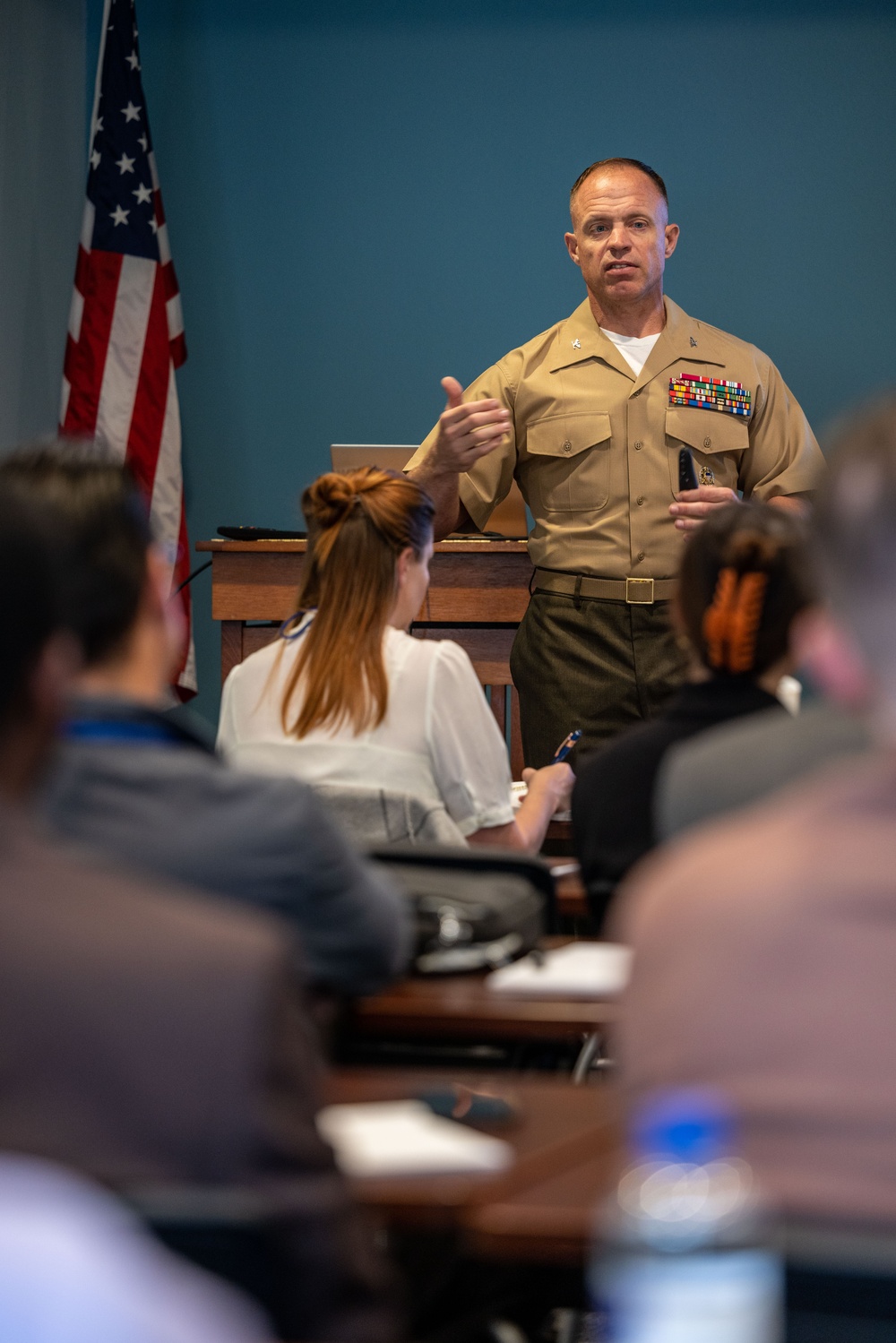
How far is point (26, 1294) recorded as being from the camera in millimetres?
462

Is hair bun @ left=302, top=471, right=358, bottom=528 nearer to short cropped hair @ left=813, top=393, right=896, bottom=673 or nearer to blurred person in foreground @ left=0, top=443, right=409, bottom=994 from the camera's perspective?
blurred person in foreground @ left=0, top=443, right=409, bottom=994

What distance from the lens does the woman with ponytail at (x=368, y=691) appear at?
2.26m

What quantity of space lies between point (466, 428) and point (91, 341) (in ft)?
6.42

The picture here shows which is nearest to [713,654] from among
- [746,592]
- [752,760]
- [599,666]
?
[746,592]

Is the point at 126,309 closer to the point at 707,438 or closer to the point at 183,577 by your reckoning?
the point at 183,577

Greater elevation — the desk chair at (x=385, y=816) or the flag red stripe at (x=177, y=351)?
the flag red stripe at (x=177, y=351)

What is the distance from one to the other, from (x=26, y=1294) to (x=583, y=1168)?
0.69 metres

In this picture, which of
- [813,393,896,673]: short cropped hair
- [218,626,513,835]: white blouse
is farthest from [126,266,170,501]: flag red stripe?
[813,393,896,673]: short cropped hair

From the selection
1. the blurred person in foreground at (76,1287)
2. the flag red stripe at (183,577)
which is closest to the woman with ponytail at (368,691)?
the blurred person in foreground at (76,1287)

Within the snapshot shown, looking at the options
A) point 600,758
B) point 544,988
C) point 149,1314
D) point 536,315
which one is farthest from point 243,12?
point 149,1314

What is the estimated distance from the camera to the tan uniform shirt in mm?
3600

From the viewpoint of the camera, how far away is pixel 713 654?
1.83 meters

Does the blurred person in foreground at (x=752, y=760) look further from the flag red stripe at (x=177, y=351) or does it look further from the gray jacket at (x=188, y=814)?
the flag red stripe at (x=177, y=351)

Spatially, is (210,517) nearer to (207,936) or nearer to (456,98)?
(456,98)
